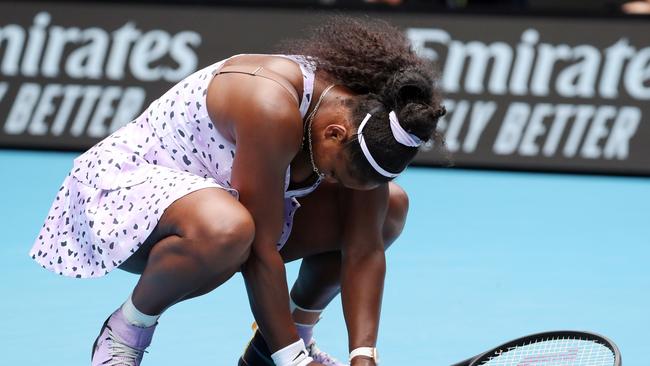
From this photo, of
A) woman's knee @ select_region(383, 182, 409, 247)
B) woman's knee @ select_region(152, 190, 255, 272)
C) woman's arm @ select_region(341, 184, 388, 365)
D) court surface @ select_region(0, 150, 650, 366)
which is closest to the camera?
woman's knee @ select_region(152, 190, 255, 272)

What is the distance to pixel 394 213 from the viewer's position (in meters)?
3.59

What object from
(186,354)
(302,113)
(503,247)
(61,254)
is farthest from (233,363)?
(503,247)

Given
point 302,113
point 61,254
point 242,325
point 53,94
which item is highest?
point 302,113

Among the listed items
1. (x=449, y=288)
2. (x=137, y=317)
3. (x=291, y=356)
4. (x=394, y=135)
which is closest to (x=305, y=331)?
(x=291, y=356)

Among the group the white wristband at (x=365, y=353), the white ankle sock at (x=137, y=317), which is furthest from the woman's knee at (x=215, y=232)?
the white wristband at (x=365, y=353)

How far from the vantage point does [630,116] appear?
8.08 metres

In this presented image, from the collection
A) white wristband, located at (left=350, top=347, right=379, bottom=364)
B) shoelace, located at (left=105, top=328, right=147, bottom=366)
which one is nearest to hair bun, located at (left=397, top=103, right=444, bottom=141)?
white wristband, located at (left=350, top=347, right=379, bottom=364)

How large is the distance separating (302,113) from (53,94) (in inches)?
217

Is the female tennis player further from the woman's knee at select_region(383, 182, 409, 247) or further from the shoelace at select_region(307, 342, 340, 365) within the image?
the shoelace at select_region(307, 342, 340, 365)

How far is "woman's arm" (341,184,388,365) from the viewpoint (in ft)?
11.0

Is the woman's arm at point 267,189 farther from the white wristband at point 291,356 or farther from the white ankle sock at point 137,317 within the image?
the white ankle sock at point 137,317

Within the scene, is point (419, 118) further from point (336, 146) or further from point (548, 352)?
point (548, 352)

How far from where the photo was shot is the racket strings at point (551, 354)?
10.3ft

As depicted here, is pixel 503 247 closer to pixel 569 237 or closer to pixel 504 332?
pixel 569 237
